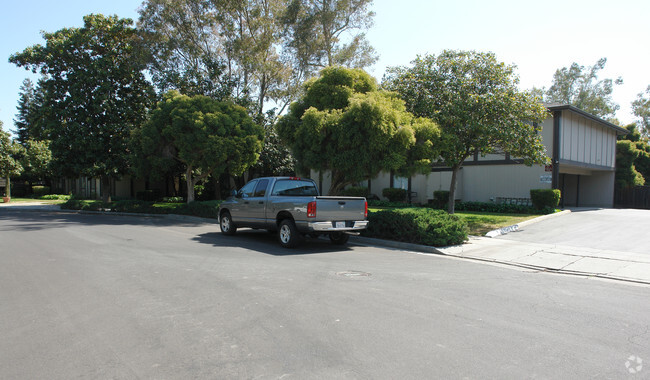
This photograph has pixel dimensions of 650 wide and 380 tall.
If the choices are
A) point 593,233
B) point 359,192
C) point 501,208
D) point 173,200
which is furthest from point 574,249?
point 173,200

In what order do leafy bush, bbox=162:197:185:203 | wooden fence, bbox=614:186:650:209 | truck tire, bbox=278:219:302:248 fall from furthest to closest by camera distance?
leafy bush, bbox=162:197:185:203 < wooden fence, bbox=614:186:650:209 < truck tire, bbox=278:219:302:248

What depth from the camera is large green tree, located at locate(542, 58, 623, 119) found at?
5091 cm

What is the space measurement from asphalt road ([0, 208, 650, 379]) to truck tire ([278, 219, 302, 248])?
5.11 ft

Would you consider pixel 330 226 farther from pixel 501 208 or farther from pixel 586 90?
pixel 586 90

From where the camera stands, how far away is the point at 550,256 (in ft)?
31.9

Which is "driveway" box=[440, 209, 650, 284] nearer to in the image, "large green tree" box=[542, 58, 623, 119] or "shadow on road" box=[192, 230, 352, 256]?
"shadow on road" box=[192, 230, 352, 256]

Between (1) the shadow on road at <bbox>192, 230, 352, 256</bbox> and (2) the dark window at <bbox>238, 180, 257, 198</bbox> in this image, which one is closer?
(1) the shadow on road at <bbox>192, 230, 352, 256</bbox>

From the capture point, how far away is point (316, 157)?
13.1 meters

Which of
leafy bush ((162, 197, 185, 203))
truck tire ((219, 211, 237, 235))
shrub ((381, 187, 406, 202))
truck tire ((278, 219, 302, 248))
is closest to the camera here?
truck tire ((278, 219, 302, 248))

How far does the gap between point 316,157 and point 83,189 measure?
34127mm

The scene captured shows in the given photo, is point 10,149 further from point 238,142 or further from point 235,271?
point 235,271

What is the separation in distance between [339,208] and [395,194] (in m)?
17.2

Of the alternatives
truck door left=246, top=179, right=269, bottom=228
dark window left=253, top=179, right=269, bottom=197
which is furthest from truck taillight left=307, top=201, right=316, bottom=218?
dark window left=253, top=179, right=269, bottom=197

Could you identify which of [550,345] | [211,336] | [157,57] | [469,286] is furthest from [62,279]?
[157,57]
